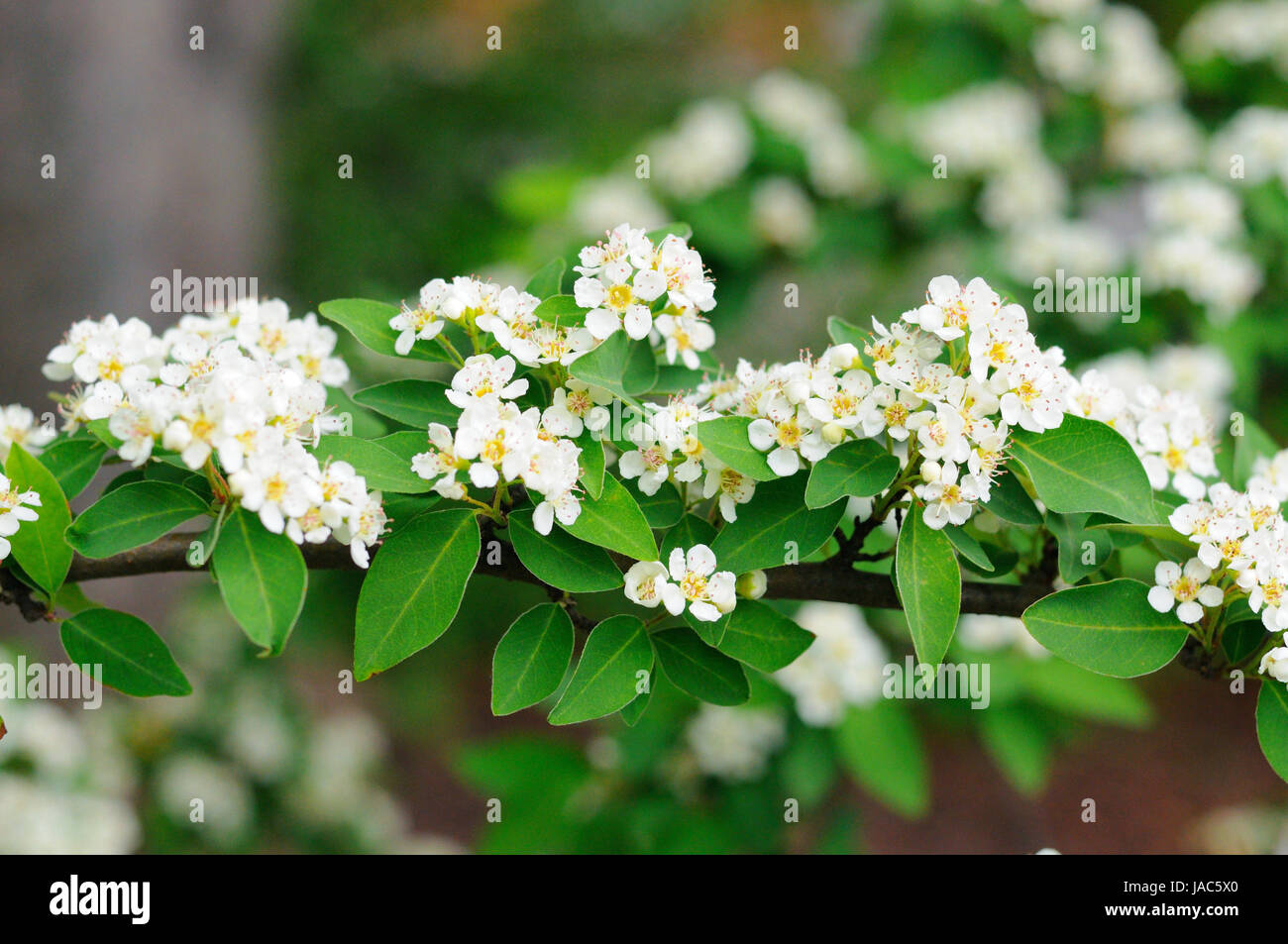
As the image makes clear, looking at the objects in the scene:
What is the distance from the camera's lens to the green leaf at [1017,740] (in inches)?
95.3

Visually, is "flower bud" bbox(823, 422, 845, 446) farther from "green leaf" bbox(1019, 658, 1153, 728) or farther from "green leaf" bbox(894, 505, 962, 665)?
"green leaf" bbox(1019, 658, 1153, 728)

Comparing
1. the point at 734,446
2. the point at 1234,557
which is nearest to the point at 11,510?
the point at 734,446

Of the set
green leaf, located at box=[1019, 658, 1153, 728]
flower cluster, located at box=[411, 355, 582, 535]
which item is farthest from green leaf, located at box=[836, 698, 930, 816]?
flower cluster, located at box=[411, 355, 582, 535]

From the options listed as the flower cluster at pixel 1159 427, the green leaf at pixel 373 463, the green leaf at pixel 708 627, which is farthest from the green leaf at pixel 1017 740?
the green leaf at pixel 373 463

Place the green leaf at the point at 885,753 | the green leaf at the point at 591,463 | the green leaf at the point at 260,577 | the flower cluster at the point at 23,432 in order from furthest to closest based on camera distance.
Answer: the green leaf at the point at 885,753, the flower cluster at the point at 23,432, the green leaf at the point at 591,463, the green leaf at the point at 260,577

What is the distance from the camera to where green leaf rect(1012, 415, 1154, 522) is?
1.04 meters

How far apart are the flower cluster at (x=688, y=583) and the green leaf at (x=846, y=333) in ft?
0.99

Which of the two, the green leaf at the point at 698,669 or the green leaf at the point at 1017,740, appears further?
the green leaf at the point at 1017,740

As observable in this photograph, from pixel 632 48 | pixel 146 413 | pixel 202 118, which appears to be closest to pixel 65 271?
pixel 202 118

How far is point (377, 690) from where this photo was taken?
5703 mm

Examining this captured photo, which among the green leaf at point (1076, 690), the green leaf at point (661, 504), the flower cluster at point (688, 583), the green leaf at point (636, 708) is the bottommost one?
the green leaf at point (1076, 690)

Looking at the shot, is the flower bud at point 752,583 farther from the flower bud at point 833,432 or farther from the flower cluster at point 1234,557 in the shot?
the flower cluster at point 1234,557

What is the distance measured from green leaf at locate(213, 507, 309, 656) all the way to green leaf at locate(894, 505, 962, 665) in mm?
551

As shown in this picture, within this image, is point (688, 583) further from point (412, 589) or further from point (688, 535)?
point (412, 589)
